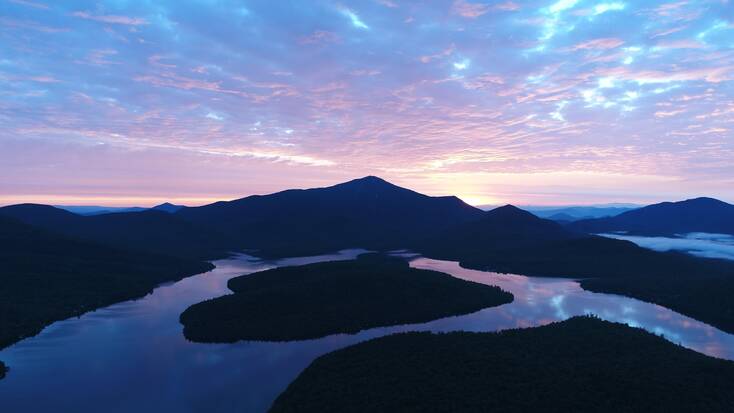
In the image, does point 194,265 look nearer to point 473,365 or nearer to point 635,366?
point 473,365

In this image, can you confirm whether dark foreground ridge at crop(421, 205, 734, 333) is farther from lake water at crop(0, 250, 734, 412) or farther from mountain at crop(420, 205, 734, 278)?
lake water at crop(0, 250, 734, 412)

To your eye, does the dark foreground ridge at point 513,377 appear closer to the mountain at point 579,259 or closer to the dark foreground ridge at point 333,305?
the dark foreground ridge at point 333,305

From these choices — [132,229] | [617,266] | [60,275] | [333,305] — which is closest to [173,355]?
[333,305]

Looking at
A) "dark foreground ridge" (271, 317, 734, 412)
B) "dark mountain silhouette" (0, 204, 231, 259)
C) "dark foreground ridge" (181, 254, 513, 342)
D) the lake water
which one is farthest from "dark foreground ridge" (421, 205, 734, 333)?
"dark mountain silhouette" (0, 204, 231, 259)

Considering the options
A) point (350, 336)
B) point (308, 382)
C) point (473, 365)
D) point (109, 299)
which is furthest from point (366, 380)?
point (109, 299)

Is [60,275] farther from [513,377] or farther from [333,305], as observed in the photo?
[513,377]

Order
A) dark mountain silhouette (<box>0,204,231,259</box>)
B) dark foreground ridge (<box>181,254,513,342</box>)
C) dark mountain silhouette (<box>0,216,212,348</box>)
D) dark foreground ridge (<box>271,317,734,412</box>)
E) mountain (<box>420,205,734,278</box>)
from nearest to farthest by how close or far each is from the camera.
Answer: dark foreground ridge (<box>271,317,734,412</box>), dark foreground ridge (<box>181,254,513,342</box>), dark mountain silhouette (<box>0,216,212,348</box>), mountain (<box>420,205,734,278</box>), dark mountain silhouette (<box>0,204,231,259</box>)

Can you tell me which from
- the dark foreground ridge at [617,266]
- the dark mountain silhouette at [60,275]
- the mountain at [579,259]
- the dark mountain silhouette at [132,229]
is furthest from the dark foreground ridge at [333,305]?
the dark mountain silhouette at [132,229]
